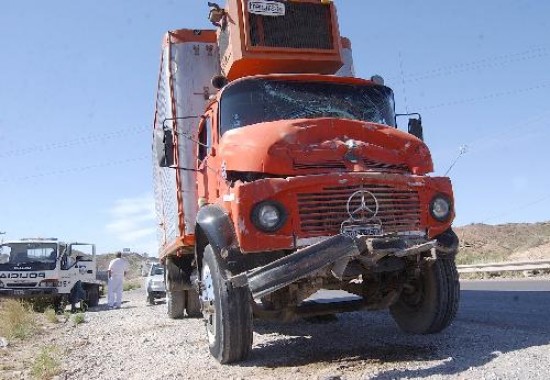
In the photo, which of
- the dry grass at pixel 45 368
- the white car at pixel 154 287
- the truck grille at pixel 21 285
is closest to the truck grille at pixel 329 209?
the dry grass at pixel 45 368

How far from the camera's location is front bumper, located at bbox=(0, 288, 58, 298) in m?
15.7

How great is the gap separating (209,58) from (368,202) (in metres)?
3.79

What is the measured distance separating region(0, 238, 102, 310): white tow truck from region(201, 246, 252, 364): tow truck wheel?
39.3 feet

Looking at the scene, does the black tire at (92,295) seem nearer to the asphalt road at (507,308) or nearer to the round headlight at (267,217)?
the asphalt road at (507,308)

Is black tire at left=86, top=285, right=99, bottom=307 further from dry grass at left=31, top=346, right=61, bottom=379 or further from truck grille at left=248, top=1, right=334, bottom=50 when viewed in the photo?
truck grille at left=248, top=1, right=334, bottom=50

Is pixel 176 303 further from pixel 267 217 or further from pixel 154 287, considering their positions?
pixel 154 287

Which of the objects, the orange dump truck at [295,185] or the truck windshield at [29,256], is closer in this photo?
the orange dump truck at [295,185]

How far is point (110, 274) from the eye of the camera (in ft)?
54.5

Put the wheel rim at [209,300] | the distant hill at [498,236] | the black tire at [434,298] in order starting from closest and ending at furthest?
1. the wheel rim at [209,300]
2. the black tire at [434,298]
3. the distant hill at [498,236]

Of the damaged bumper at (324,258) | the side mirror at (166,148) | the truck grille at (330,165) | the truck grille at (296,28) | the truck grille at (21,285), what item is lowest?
the truck grille at (21,285)

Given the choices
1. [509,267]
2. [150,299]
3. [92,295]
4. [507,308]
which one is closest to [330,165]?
[507,308]

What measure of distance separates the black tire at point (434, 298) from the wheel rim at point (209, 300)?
2175 mm

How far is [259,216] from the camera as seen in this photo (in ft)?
16.4

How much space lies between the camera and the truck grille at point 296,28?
23.7 ft
